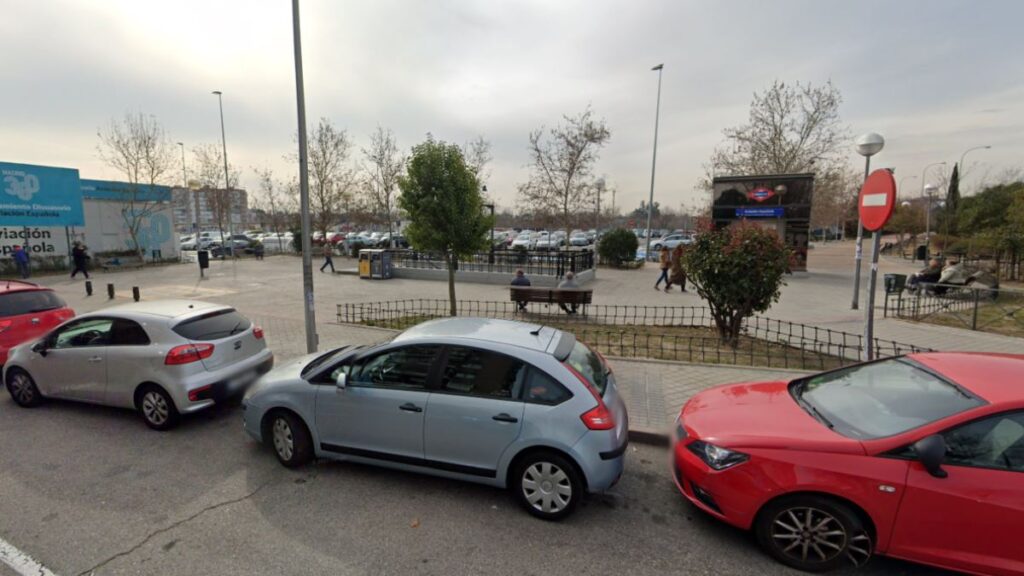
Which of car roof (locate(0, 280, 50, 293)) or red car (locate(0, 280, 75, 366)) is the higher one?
car roof (locate(0, 280, 50, 293))

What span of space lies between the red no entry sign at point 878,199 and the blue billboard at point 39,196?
94.9ft

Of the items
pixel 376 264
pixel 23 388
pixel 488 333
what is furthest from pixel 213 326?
pixel 376 264

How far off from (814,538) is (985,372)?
1668 millimetres

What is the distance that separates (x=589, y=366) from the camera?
152 inches

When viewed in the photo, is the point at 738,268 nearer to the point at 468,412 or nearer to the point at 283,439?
the point at 468,412

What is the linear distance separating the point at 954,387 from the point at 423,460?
151 inches

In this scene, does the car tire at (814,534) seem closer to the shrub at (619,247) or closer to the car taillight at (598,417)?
the car taillight at (598,417)

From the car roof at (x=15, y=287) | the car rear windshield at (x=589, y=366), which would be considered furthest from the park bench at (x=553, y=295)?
the car roof at (x=15, y=287)

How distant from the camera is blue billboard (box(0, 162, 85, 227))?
61.6 feet

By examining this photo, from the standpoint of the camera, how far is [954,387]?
2967 millimetres

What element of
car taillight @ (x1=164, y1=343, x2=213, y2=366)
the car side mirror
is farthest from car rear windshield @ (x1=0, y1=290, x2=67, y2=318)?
the car side mirror

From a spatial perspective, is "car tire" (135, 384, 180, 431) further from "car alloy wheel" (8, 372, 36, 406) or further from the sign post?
the sign post

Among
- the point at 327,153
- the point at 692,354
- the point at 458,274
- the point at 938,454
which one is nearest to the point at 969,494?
the point at 938,454

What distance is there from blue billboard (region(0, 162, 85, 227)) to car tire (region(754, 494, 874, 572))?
1113 inches
